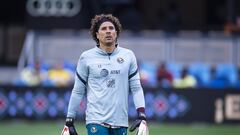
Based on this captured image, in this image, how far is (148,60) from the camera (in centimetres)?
2533

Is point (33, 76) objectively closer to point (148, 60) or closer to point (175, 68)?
point (175, 68)

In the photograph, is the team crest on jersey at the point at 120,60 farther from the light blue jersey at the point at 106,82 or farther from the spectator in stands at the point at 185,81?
the spectator in stands at the point at 185,81

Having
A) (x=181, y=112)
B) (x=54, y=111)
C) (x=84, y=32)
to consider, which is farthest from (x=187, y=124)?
(x=84, y=32)

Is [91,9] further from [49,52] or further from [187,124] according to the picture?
[187,124]

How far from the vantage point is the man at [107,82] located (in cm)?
873

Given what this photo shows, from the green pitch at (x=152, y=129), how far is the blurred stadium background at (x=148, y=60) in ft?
0.07

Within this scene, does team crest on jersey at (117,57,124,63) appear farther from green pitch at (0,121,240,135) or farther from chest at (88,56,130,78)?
green pitch at (0,121,240,135)

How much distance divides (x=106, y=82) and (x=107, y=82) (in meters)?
0.01

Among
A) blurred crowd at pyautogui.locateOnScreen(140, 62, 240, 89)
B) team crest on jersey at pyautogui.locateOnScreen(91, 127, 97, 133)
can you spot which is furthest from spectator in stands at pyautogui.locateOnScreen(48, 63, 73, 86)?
team crest on jersey at pyautogui.locateOnScreen(91, 127, 97, 133)

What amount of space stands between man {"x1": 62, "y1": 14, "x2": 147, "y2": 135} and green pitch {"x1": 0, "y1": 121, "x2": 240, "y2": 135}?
863cm

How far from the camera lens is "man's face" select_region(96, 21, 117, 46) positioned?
878cm

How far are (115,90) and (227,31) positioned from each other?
15.3 meters

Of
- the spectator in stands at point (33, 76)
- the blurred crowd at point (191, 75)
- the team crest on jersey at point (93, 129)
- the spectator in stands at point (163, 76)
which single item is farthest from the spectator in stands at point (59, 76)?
the team crest on jersey at point (93, 129)

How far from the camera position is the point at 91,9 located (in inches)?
998
